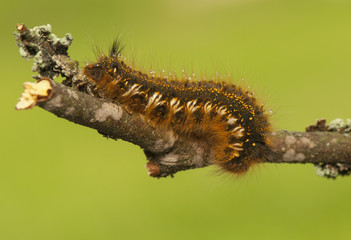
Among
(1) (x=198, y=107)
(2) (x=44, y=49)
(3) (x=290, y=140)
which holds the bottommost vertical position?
(3) (x=290, y=140)

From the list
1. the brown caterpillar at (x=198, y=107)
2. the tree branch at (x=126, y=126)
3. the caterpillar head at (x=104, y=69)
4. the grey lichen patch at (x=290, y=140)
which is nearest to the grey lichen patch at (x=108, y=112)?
the tree branch at (x=126, y=126)

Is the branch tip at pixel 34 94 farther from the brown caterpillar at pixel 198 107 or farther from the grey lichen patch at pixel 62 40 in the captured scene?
the brown caterpillar at pixel 198 107

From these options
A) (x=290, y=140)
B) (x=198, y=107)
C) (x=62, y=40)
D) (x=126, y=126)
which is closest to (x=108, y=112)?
(x=126, y=126)

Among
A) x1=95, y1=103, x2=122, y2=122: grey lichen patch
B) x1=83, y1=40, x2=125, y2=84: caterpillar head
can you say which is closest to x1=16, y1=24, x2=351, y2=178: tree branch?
x1=95, y1=103, x2=122, y2=122: grey lichen patch

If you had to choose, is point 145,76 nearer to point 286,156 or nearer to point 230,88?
point 230,88

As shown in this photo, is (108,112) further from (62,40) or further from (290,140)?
(290,140)

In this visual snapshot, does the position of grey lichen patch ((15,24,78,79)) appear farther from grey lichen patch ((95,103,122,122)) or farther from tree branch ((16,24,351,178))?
grey lichen patch ((95,103,122,122))
